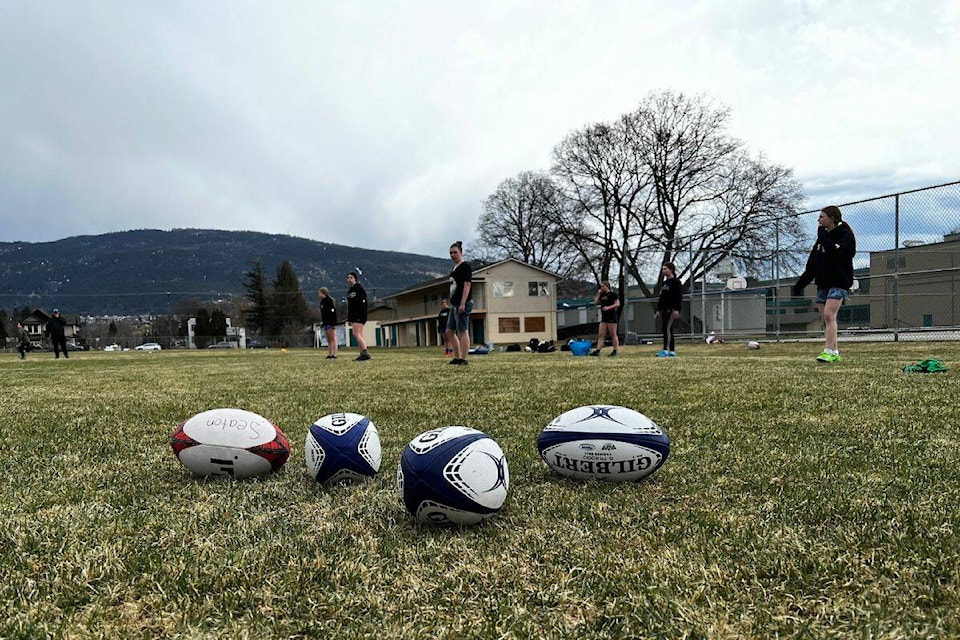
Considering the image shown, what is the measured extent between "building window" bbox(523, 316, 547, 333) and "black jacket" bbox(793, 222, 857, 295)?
125ft

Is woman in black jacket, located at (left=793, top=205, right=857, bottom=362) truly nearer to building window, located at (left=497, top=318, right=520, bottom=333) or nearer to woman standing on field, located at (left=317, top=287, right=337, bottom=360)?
woman standing on field, located at (left=317, top=287, right=337, bottom=360)

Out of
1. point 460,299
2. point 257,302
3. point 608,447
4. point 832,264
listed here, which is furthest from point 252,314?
point 608,447

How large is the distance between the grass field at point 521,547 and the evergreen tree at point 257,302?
80.5 metres

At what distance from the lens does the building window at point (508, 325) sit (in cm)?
4631

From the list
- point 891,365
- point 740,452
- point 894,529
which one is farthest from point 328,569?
point 891,365

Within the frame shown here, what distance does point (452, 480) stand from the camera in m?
2.04

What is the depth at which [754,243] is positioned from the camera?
3272 cm

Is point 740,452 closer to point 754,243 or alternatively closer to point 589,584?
point 589,584

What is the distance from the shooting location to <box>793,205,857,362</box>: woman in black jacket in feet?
28.3

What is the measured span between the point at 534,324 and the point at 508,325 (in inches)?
87.3

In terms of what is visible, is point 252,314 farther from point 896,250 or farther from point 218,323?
point 896,250

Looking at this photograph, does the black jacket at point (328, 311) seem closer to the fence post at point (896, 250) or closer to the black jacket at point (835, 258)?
the black jacket at point (835, 258)

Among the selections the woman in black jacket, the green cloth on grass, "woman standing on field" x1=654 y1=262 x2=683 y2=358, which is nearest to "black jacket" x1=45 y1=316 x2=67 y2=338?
"woman standing on field" x1=654 y1=262 x2=683 y2=358

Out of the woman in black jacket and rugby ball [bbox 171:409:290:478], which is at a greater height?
the woman in black jacket
